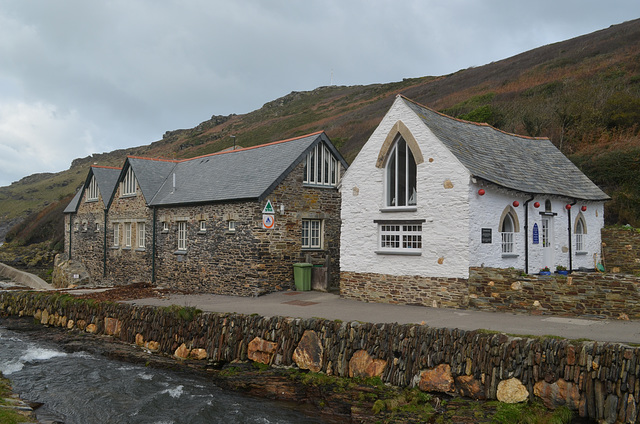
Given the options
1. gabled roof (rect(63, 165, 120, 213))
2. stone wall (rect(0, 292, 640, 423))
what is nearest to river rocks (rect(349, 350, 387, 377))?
stone wall (rect(0, 292, 640, 423))

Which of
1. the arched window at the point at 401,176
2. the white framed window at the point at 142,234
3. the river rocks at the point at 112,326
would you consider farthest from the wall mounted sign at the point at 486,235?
the white framed window at the point at 142,234

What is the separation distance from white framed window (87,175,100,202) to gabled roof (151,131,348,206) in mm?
5654

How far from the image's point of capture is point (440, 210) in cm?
1367

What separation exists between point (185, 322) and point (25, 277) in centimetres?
Result: 2166

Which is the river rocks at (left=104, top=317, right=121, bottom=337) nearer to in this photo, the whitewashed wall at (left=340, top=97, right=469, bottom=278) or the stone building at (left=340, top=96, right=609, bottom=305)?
the stone building at (left=340, top=96, right=609, bottom=305)

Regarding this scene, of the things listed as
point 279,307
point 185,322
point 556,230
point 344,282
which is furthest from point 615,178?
point 185,322

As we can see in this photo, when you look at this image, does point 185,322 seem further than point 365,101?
No

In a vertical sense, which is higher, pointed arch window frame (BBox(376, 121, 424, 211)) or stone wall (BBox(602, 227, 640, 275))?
pointed arch window frame (BBox(376, 121, 424, 211))

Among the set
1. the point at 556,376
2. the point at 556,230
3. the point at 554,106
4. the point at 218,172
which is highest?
the point at 554,106

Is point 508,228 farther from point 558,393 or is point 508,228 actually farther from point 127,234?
point 127,234

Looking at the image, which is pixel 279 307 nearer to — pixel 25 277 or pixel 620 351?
pixel 620 351

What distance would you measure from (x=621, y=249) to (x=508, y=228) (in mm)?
7686

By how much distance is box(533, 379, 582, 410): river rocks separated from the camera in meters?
7.91

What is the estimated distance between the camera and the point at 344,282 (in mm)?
15859
